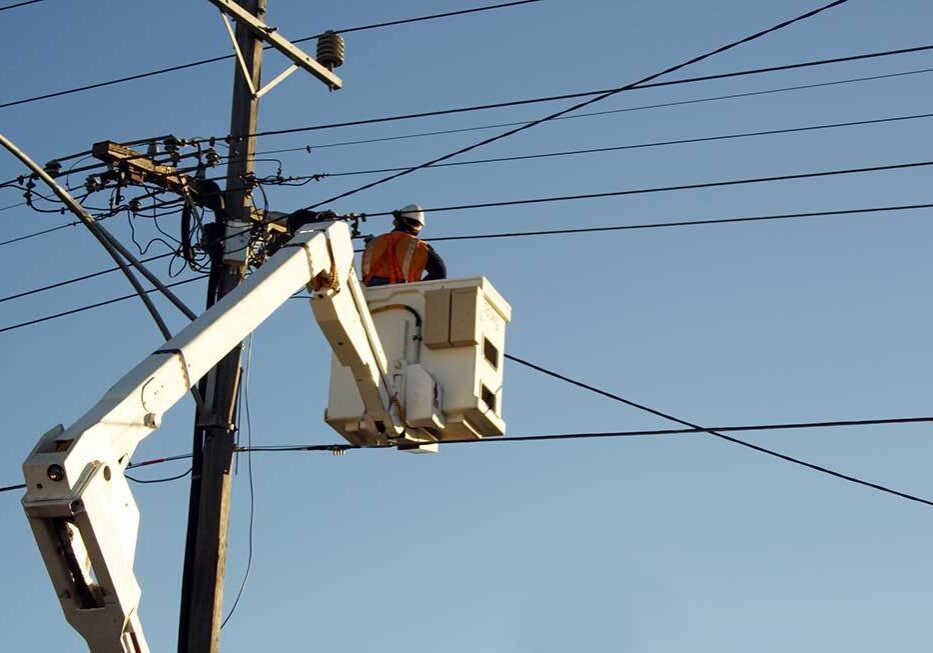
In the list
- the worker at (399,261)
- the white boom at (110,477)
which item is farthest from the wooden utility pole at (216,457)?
the white boom at (110,477)

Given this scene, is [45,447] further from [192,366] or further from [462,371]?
[462,371]

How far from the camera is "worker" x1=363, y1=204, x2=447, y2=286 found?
12531mm

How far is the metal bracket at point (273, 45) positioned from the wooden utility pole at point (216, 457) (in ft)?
1.93

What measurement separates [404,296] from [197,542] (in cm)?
216

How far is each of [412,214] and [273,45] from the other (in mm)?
2029

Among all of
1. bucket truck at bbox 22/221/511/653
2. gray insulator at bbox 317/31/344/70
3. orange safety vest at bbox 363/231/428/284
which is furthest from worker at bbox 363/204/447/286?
gray insulator at bbox 317/31/344/70

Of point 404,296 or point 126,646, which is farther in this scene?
point 404,296

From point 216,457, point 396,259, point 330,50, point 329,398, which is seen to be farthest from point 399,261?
point 330,50

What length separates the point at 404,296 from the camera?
1184 cm

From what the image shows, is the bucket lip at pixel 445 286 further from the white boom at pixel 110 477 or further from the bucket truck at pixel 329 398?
the white boom at pixel 110 477

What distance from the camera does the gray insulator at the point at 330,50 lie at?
1480 centimetres

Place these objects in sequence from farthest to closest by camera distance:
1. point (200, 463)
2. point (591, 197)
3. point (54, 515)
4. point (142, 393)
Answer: point (591, 197)
point (200, 463)
point (142, 393)
point (54, 515)

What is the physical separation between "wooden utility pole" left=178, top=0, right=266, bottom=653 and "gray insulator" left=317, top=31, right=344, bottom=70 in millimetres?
1372

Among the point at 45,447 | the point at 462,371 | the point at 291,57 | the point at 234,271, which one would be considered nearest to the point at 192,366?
the point at 45,447
